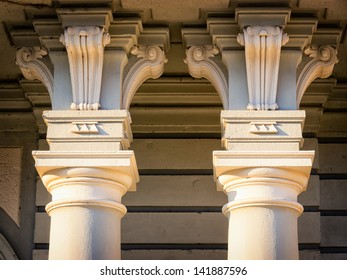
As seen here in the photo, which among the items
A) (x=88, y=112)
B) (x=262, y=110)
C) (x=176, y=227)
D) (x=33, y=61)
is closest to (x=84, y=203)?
(x=88, y=112)

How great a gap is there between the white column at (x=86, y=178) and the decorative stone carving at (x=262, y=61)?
1.33 metres

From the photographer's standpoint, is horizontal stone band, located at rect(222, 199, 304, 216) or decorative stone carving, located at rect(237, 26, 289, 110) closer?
horizontal stone band, located at rect(222, 199, 304, 216)

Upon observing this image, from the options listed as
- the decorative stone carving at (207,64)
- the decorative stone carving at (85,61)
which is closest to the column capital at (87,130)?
the decorative stone carving at (85,61)

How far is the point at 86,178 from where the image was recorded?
10875mm

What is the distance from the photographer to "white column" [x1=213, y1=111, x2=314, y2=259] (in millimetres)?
10703

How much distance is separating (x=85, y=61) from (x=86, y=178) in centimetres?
124

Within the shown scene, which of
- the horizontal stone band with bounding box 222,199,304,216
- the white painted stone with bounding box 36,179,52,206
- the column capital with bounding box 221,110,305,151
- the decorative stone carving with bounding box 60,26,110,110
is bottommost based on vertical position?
the horizontal stone band with bounding box 222,199,304,216

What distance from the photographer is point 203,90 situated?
13.7 m

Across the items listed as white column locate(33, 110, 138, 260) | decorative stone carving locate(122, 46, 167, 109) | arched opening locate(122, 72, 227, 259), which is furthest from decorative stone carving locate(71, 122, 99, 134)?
arched opening locate(122, 72, 227, 259)

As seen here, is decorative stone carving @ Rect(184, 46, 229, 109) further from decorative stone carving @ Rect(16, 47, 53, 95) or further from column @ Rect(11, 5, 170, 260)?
decorative stone carving @ Rect(16, 47, 53, 95)

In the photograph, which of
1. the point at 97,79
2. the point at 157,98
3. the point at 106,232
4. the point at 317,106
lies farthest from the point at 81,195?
the point at 317,106

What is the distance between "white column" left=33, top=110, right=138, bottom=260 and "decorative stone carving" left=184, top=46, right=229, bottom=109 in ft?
3.27

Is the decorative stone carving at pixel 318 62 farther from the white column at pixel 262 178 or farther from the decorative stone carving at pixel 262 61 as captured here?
the white column at pixel 262 178

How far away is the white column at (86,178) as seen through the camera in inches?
423
